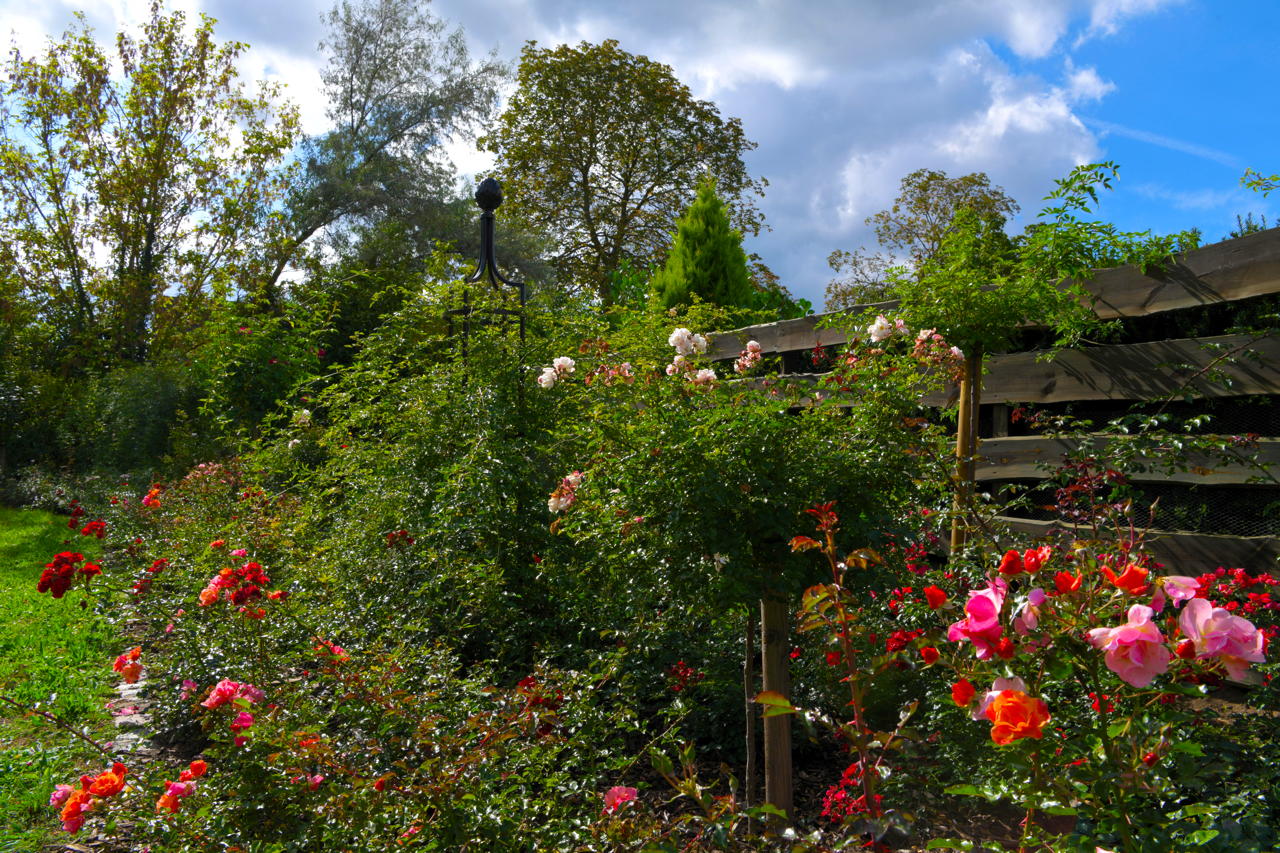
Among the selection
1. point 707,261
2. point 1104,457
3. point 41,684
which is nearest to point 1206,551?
Result: point 1104,457

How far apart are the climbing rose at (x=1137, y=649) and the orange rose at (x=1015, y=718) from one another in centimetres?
13

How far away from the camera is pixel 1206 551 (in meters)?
3.32

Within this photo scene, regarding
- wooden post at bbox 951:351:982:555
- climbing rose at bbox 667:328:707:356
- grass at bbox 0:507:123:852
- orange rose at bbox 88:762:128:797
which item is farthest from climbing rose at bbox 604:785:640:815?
wooden post at bbox 951:351:982:555

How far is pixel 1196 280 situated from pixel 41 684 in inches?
214

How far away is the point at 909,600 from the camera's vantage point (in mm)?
3043

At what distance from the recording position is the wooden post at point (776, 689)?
250 centimetres

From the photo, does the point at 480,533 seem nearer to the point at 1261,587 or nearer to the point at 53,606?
the point at 1261,587

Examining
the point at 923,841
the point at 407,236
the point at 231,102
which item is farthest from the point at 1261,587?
the point at 407,236

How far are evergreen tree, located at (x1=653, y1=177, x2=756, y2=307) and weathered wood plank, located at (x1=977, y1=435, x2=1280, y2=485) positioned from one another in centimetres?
448

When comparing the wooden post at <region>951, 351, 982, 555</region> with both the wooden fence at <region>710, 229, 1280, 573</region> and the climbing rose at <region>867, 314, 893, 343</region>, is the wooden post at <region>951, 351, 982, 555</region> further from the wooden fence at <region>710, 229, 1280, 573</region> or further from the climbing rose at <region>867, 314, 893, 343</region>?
the climbing rose at <region>867, 314, 893, 343</region>

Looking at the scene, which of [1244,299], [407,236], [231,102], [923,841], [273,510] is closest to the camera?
[923,841]

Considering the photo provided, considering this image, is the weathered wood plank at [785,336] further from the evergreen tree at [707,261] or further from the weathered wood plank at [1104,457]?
the evergreen tree at [707,261]

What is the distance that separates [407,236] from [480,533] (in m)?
14.9

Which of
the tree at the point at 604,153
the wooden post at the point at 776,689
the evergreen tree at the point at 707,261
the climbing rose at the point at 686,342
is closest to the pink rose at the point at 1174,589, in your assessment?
the wooden post at the point at 776,689
